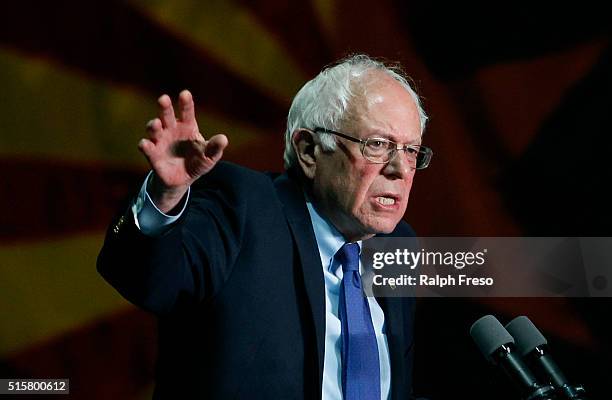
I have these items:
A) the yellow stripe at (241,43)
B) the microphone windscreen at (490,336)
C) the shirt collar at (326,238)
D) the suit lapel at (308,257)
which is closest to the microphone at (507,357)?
the microphone windscreen at (490,336)

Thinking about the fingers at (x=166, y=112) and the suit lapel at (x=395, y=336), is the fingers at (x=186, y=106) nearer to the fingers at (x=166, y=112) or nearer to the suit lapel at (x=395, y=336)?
the fingers at (x=166, y=112)

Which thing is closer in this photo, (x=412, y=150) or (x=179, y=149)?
(x=179, y=149)

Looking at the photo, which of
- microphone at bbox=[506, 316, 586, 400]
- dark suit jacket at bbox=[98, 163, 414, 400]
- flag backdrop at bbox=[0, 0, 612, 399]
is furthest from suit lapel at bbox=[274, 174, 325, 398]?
flag backdrop at bbox=[0, 0, 612, 399]

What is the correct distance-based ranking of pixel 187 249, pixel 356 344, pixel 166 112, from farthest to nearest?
pixel 356 344
pixel 187 249
pixel 166 112

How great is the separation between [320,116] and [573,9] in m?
1.04

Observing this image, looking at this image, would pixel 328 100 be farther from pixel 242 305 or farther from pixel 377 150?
pixel 242 305

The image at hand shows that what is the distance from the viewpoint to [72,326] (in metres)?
2.31

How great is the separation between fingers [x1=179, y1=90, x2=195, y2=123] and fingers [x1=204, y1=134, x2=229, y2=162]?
44 mm

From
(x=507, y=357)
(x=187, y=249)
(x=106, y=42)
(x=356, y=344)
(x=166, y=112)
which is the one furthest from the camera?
(x=106, y=42)

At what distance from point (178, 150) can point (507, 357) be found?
0.56 metres

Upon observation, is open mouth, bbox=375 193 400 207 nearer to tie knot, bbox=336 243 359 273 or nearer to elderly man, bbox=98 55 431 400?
elderly man, bbox=98 55 431 400

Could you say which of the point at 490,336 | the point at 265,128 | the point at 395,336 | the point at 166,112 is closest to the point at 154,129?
the point at 166,112

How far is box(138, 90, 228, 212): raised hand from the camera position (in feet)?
3.68

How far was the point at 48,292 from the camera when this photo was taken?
2.31m
